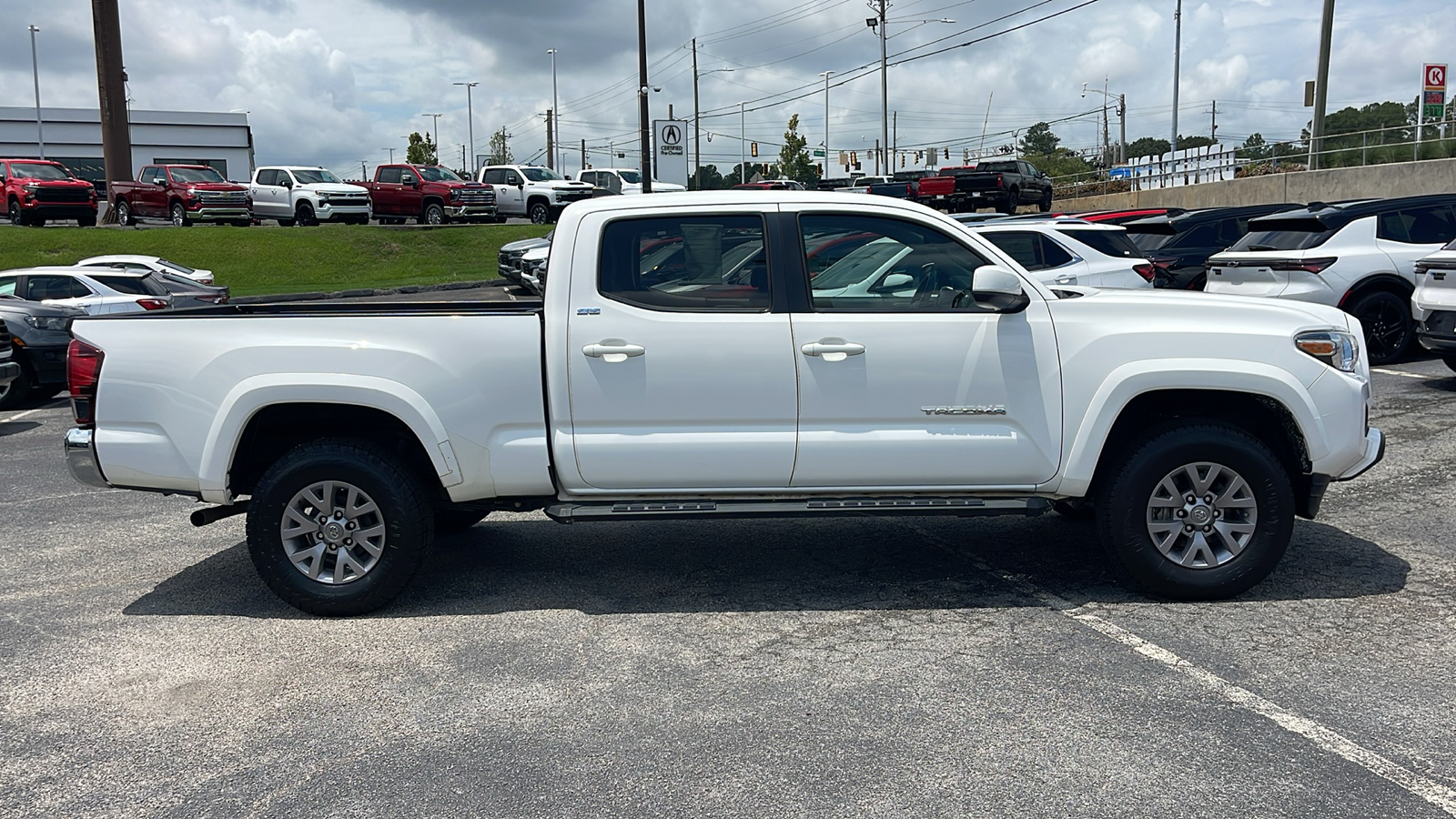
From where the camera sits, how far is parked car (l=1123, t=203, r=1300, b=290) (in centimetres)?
1555

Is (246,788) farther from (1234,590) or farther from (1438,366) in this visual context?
(1438,366)

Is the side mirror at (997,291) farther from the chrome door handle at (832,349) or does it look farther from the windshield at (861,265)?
the chrome door handle at (832,349)

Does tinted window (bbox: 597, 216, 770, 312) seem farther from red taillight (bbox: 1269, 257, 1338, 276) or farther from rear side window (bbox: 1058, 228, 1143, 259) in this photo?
red taillight (bbox: 1269, 257, 1338, 276)

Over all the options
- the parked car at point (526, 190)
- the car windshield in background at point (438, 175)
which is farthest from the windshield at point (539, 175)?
the car windshield in background at point (438, 175)

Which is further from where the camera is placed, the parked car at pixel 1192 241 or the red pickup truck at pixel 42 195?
the red pickup truck at pixel 42 195

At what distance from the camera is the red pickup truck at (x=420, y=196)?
3572 centimetres

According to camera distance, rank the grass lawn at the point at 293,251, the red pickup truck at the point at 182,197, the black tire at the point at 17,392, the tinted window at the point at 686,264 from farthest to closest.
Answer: the red pickup truck at the point at 182,197 → the grass lawn at the point at 293,251 → the black tire at the point at 17,392 → the tinted window at the point at 686,264

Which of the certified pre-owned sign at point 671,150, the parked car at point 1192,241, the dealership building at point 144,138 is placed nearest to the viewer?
the parked car at point 1192,241

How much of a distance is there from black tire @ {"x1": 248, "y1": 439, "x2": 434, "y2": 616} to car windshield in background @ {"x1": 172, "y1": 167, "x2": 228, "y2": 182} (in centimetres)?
3266

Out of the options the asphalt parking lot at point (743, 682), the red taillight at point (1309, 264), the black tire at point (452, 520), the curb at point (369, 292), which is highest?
the red taillight at point (1309, 264)

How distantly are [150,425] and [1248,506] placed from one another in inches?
198

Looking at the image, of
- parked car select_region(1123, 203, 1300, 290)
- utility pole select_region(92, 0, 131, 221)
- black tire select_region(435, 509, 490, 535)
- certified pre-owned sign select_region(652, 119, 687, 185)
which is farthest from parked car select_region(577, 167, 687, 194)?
black tire select_region(435, 509, 490, 535)

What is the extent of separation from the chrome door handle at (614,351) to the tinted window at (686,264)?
22 cm

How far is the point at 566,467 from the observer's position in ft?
17.9
